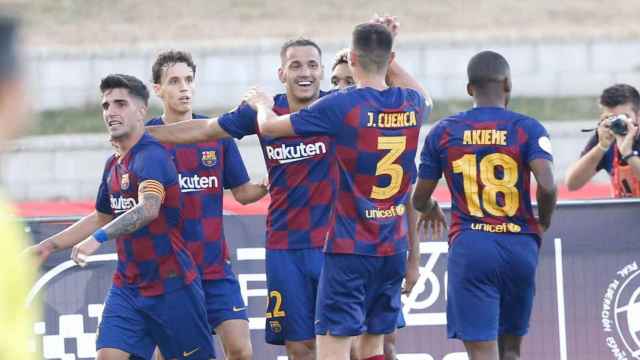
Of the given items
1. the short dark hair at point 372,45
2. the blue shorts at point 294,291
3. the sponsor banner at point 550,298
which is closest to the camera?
the short dark hair at point 372,45

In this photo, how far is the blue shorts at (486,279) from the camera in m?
7.69

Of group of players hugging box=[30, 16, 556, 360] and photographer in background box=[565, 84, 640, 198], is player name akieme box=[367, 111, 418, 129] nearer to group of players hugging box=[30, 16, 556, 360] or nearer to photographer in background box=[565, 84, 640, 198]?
group of players hugging box=[30, 16, 556, 360]

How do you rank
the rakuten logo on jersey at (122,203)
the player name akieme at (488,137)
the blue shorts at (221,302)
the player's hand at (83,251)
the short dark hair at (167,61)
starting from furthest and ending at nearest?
1. the short dark hair at (167,61)
2. the blue shorts at (221,302)
3. the rakuten logo on jersey at (122,203)
4. the player name akieme at (488,137)
5. the player's hand at (83,251)

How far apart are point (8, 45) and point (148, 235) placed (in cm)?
531

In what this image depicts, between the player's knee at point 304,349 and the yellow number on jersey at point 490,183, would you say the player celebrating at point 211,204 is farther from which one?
the yellow number on jersey at point 490,183

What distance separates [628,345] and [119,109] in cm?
405

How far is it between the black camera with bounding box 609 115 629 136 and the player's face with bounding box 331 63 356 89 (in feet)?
7.50

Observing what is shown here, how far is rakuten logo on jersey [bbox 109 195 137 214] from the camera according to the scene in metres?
8.09

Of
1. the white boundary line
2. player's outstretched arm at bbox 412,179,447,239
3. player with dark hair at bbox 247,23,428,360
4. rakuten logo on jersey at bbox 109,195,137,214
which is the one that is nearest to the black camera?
the white boundary line

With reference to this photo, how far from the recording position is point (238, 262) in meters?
9.95

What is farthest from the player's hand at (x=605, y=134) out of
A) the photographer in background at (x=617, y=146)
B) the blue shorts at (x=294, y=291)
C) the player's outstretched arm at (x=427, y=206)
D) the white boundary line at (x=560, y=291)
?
the blue shorts at (x=294, y=291)

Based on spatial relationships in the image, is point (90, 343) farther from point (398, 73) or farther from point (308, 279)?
point (398, 73)

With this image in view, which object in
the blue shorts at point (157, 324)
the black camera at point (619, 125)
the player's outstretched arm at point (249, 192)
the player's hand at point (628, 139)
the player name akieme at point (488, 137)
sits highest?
the black camera at point (619, 125)

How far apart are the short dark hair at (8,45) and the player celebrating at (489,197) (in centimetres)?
496
